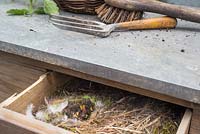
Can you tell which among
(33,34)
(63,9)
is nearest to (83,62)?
(33,34)

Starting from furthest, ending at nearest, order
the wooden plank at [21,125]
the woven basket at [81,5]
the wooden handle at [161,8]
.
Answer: the woven basket at [81,5]
the wooden handle at [161,8]
the wooden plank at [21,125]

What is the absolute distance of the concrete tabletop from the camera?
1.77 ft

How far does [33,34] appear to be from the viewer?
2.41ft

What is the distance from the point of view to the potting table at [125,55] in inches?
21.3

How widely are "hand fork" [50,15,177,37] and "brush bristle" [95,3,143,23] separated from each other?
0.08 feet

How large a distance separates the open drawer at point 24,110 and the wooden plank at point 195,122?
10 millimetres

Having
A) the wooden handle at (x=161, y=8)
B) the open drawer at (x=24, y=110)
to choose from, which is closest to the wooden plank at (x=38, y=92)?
the open drawer at (x=24, y=110)

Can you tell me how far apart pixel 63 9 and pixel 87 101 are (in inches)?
14.0

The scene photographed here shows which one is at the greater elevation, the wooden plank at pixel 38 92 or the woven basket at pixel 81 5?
the woven basket at pixel 81 5

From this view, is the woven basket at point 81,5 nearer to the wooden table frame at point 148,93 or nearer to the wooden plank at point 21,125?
the wooden table frame at point 148,93

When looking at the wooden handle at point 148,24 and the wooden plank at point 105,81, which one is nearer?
the wooden plank at point 105,81

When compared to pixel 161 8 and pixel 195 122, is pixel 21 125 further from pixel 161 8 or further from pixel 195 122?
pixel 161 8

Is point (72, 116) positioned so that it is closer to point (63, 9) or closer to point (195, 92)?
point (195, 92)

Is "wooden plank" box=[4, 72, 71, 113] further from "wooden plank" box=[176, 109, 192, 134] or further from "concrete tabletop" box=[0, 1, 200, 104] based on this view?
"wooden plank" box=[176, 109, 192, 134]
